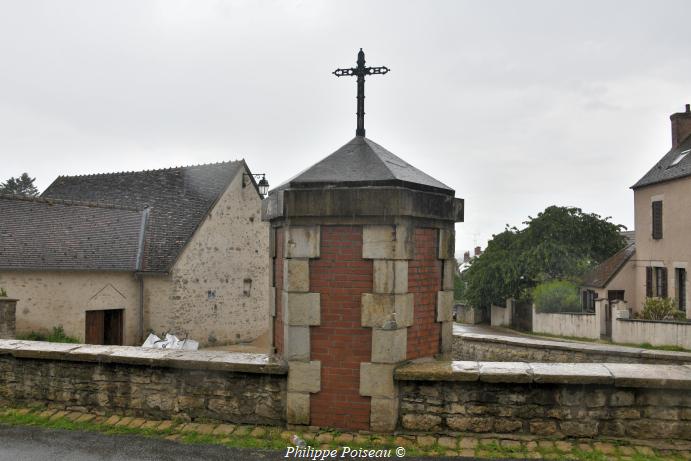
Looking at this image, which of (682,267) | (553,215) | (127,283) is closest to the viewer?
(127,283)

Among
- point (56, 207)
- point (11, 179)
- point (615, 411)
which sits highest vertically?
point (11, 179)

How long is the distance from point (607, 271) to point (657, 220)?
15.2 ft

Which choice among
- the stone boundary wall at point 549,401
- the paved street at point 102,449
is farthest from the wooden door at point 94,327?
the stone boundary wall at point 549,401

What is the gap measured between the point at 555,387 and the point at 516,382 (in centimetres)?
36

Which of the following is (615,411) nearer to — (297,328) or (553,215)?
(297,328)

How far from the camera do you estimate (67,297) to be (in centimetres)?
1756

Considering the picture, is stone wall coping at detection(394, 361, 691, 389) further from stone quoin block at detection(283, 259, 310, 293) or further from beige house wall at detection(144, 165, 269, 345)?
beige house wall at detection(144, 165, 269, 345)

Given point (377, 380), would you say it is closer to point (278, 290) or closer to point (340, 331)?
point (340, 331)

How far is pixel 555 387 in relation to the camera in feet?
16.3

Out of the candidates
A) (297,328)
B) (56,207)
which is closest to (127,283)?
(56,207)

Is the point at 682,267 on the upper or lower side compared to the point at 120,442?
upper

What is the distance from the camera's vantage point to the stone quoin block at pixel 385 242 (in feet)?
17.0

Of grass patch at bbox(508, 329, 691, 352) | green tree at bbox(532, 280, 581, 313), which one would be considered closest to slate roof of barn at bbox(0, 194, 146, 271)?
grass patch at bbox(508, 329, 691, 352)

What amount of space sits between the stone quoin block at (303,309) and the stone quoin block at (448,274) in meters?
1.50
